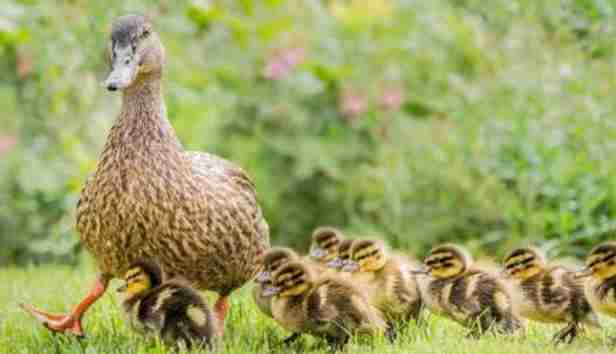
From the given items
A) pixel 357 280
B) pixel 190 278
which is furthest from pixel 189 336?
pixel 357 280

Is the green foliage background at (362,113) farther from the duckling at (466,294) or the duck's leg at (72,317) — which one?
the duck's leg at (72,317)

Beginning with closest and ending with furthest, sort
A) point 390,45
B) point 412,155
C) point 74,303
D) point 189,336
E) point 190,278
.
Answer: point 189,336
point 190,278
point 74,303
point 412,155
point 390,45

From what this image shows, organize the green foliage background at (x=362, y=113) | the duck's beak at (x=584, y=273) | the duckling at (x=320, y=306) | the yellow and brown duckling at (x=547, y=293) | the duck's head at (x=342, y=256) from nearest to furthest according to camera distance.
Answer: the duckling at (x=320, y=306), the duck's beak at (x=584, y=273), the yellow and brown duckling at (x=547, y=293), the duck's head at (x=342, y=256), the green foliage background at (x=362, y=113)

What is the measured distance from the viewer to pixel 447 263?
193 inches

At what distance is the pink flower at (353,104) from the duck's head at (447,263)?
3.75m

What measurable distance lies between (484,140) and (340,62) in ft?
5.64

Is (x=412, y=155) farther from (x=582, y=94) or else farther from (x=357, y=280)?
(x=357, y=280)

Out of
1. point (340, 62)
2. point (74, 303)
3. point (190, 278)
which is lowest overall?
point (74, 303)

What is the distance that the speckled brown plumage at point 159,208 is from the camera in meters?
4.75

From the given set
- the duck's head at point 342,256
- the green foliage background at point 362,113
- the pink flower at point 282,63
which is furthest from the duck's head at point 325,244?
the pink flower at point 282,63

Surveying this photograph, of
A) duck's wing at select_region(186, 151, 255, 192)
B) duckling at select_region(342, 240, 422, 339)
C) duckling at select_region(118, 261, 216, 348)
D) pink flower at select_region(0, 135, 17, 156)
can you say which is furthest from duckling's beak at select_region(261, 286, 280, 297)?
pink flower at select_region(0, 135, 17, 156)

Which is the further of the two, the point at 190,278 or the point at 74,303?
the point at 74,303

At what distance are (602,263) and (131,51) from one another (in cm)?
203

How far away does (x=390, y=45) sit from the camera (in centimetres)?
891
